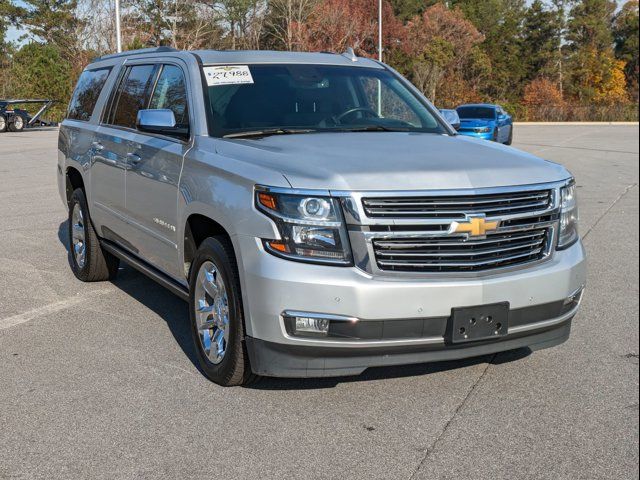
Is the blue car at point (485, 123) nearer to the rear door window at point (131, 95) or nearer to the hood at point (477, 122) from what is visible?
the hood at point (477, 122)

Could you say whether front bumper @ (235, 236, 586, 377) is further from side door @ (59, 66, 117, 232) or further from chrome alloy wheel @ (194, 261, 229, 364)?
side door @ (59, 66, 117, 232)

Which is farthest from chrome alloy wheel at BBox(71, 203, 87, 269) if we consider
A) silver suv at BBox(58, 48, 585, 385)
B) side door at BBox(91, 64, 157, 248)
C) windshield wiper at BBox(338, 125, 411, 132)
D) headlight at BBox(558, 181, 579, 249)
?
headlight at BBox(558, 181, 579, 249)

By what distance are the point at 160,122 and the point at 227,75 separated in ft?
2.03

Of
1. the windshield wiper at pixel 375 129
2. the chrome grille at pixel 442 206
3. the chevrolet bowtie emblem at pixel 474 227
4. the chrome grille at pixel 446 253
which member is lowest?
the chrome grille at pixel 446 253

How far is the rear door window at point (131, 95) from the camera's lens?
600 centimetres

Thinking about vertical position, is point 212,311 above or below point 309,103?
below

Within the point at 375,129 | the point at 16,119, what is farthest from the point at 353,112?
the point at 16,119

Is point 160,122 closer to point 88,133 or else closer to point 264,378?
point 264,378

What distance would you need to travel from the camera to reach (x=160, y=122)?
498cm

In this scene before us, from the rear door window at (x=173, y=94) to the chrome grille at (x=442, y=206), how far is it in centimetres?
175

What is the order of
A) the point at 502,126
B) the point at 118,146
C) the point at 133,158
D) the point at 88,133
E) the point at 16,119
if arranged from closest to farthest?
the point at 133,158 → the point at 118,146 → the point at 88,133 → the point at 502,126 → the point at 16,119

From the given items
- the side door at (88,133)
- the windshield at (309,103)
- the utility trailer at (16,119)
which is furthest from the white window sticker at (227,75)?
the utility trailer at (16,119)

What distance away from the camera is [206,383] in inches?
182

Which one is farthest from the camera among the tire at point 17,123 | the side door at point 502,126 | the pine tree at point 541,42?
the pine tree at point 541,42
